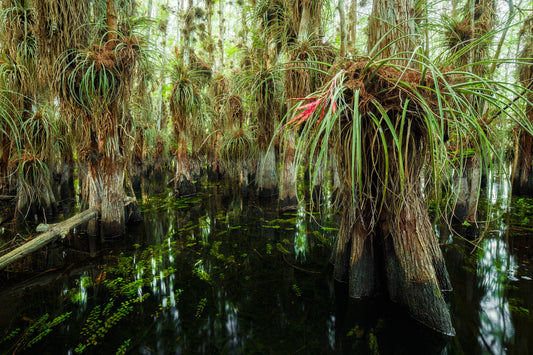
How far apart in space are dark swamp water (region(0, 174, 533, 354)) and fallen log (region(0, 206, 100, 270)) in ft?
1.41

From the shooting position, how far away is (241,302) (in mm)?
2607

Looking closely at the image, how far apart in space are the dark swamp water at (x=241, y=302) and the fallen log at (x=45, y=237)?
429 millimetres

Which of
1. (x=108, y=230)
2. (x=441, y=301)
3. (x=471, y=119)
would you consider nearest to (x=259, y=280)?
(x=441, y=301)

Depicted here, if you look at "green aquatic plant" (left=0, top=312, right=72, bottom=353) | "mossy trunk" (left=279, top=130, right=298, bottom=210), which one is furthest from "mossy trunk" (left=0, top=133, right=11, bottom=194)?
"mossy trunk" (left=279, top=130, right=298, bottom=210)

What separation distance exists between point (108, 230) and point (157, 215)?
5.75ft

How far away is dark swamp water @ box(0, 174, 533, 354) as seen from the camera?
2035mm

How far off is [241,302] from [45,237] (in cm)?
269

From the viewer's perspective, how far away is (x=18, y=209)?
5262 millimetres

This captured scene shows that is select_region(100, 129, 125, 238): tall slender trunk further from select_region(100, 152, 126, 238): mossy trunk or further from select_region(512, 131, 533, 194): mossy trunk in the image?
select_region(512, 131, 533, 194): mossy trunk

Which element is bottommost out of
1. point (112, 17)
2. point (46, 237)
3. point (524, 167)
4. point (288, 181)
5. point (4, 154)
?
point (46, 237)

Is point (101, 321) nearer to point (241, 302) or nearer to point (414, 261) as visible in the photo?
point (241, 302)

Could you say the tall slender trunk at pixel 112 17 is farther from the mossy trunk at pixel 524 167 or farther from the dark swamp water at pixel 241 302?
the mossy trunk at pixel 524 167

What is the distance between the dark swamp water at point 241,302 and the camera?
2035mm

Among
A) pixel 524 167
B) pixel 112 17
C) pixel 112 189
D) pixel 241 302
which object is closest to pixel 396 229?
pixel 241 302
